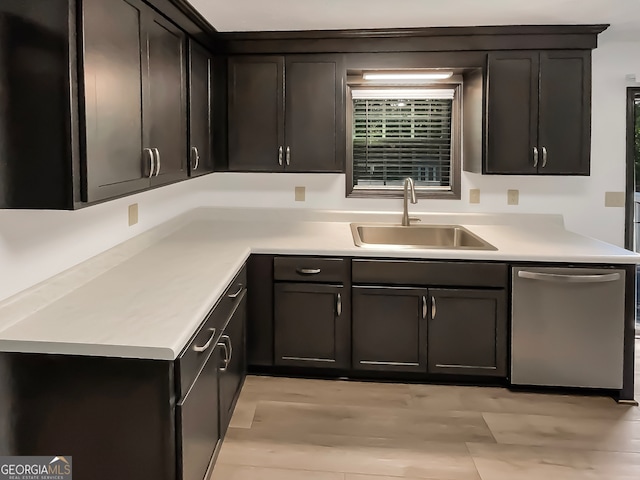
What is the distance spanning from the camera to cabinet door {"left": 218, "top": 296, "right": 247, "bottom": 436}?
238 cm

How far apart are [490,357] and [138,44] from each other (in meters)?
2.30

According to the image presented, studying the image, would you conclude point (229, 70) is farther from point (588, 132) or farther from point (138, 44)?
point (588, 132)

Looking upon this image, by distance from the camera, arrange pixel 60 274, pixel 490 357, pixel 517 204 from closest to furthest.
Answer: pixel 60 274, pixel 490 357, pixel 517 204

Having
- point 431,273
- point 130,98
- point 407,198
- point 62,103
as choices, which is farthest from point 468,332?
point 62,103

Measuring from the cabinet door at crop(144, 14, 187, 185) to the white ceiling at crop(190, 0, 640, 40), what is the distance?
0.32 metres

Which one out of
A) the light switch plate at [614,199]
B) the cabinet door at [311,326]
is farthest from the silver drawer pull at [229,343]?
the light switch plate at [614,199]

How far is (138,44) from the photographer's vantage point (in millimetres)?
2127

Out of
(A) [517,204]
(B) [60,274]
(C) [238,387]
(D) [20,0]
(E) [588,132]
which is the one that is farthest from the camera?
(A) [517,204]

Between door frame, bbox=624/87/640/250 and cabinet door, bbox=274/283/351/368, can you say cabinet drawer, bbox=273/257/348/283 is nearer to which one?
cabinet door, bbox=274/283/351/368

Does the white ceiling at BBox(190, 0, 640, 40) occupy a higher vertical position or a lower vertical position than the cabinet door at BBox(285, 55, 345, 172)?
higher

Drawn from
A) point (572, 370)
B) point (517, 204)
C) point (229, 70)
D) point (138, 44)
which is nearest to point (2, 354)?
point (138, 44)

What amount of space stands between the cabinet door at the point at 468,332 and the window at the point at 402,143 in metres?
0.99

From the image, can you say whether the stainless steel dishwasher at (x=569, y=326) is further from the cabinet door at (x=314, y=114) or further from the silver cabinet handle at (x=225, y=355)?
the silver cabinet handle at (x=225, y=355)

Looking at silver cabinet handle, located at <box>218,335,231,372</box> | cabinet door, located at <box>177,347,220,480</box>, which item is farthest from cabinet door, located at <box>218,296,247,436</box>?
cabinet door, located at <box>177,347,220,480</box>
